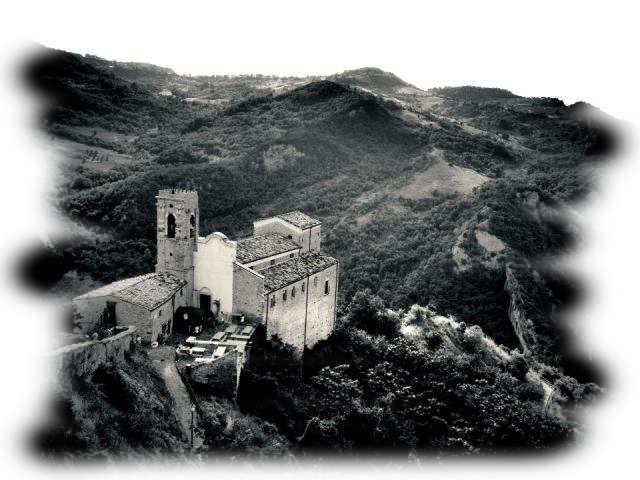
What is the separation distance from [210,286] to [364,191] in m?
49.7

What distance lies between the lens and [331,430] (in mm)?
25188

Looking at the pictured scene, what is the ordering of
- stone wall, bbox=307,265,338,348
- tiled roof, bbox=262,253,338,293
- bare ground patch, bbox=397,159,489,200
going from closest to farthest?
tiled roof, bbox=262,253,338,293 → stone wall, bbox=307,265,338,348 → bare ground patch, bbox=397,159,489,200

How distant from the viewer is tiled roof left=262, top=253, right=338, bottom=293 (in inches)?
1100

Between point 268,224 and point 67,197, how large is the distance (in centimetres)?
2979

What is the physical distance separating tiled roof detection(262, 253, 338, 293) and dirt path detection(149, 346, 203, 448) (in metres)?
6.47

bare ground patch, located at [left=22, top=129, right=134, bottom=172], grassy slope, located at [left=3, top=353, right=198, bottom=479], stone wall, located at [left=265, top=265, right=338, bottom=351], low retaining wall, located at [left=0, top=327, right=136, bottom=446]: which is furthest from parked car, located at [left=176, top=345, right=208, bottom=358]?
bare ground patch, located at [left=22, top=129, right=134, bottom=172]

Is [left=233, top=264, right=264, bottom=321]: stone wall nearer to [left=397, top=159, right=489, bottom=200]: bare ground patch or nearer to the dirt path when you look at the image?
the dirt path

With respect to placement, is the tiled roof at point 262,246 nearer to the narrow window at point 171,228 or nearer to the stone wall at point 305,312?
the stone wall at point 305,312

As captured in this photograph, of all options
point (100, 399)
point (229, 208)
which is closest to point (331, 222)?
point (229, 208)

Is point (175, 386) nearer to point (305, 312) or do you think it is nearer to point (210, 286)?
point (210, 286)

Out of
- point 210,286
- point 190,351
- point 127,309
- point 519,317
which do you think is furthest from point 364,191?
point 190,351

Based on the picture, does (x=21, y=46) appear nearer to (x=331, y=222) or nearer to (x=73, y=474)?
(x=331, y=222)

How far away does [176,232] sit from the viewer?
26.9 metres

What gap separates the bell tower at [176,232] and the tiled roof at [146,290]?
526 millimetres
